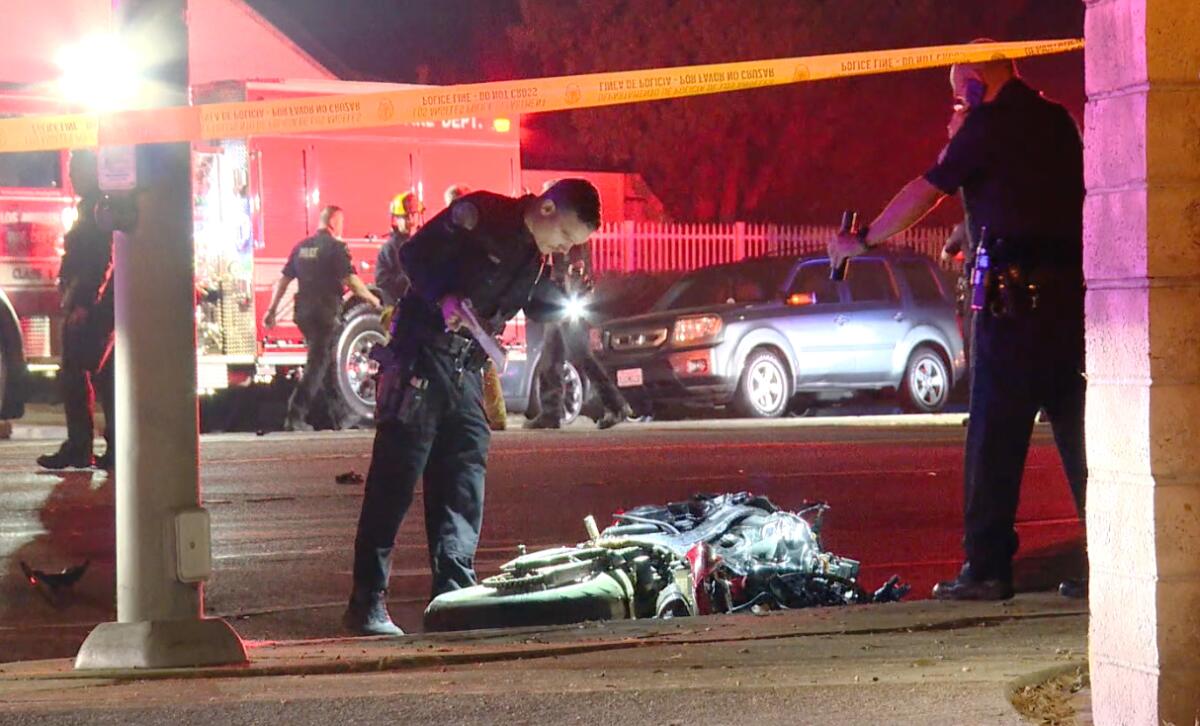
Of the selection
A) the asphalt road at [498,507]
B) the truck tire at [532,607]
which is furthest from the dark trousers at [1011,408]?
the truck tire at [532,607]

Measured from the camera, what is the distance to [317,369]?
52.0ft

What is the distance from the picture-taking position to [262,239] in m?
17.3

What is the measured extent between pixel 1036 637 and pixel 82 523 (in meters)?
5.33

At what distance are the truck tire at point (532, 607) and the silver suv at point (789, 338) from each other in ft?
34.4

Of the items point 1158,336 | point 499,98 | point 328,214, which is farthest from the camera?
point 328,214

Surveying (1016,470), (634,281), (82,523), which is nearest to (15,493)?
(82,523)

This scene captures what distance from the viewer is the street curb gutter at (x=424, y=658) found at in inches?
210

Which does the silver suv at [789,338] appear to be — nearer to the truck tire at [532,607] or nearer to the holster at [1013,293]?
the truck tire at [532,607]

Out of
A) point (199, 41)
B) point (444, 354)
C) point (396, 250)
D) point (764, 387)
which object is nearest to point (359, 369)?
point (396, 250)

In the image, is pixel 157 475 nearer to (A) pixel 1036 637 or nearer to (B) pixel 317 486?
(A) pixel 1036 637

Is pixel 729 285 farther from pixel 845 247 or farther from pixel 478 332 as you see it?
pixel 845 247

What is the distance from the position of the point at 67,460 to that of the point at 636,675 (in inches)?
287

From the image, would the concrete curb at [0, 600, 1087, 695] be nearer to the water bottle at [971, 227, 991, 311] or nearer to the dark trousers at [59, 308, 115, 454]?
the water bottle at [971, 227, 991, 311]

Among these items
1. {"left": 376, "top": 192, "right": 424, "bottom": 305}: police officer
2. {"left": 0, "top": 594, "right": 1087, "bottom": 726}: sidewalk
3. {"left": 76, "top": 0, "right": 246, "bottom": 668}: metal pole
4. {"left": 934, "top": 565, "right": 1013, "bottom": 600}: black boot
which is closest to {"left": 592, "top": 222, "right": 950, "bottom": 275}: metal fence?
{"left": 376, "top": 192, "right": 424, "bottom": 305}: police officer
